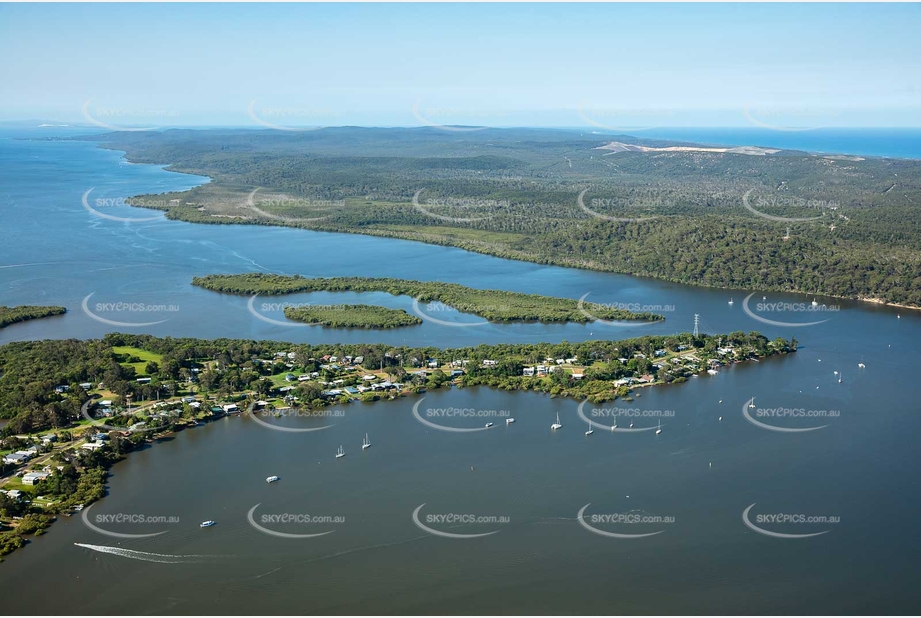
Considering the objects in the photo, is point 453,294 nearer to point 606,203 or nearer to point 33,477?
point 33,477

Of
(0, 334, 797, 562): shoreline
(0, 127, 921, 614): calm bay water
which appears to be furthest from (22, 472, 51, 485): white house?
(0, 127, 921, 614): calm bay water

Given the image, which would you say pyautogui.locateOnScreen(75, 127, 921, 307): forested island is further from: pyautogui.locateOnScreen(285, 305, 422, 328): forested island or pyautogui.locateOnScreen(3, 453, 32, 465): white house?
pyautogui.locateOnScreen(3, 453, 32, 465): white house

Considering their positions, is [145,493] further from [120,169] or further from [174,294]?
[120,169]

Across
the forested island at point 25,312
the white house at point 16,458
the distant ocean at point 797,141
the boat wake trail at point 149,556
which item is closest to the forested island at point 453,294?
the forested island at point 25,312

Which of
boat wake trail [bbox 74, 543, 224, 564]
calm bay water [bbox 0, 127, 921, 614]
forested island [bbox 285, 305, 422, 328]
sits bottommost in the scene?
boat wake trail [bbox 74, 543, 224, 564]

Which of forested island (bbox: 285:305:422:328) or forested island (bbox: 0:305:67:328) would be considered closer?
forested island (bbox: 285:305:422:328)

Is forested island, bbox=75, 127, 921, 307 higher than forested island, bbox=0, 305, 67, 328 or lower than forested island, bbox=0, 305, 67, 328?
higher

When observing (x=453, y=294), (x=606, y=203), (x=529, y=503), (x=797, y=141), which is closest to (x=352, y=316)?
(x=453, y=294)
